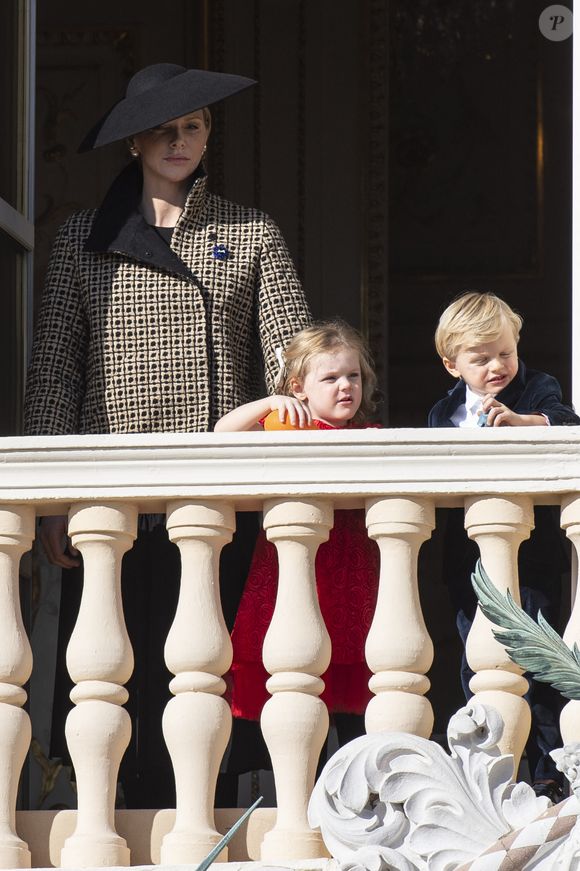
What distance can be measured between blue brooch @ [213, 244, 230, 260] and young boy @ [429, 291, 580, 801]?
19.3 inches

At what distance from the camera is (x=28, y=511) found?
13.1 feet

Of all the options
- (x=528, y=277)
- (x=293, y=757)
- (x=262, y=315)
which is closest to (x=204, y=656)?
(x=293, y=757)

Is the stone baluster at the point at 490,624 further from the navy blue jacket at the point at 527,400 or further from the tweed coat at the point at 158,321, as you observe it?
the tweed coat at the point at 158,321

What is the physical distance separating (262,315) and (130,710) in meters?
0.87

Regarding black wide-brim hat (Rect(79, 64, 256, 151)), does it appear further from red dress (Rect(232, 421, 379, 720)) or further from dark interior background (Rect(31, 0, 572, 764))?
dark interior background (Rect(31, 0, 572, 764))

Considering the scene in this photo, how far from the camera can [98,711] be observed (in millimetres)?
3871

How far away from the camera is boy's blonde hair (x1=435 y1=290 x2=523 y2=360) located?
14.3ft

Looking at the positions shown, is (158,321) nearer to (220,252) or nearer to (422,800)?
(220,252)

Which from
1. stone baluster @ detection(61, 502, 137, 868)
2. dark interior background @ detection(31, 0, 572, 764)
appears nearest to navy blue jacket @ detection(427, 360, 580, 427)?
stone baluster @ detection(61, 502, 137, 868)

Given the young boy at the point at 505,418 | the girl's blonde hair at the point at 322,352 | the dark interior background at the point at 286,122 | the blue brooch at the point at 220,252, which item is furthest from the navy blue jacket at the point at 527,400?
the dark interior background at the point at 286,122

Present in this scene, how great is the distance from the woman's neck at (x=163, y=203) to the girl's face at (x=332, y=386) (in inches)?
20.8

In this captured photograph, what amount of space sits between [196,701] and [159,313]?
1.03 meters

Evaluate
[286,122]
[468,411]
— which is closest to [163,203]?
[468,411]

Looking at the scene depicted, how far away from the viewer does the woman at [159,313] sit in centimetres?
451
